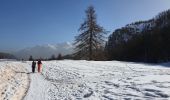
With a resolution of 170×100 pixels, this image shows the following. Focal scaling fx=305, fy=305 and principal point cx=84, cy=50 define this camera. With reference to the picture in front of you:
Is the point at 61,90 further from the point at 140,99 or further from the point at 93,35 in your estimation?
the point at 93,35

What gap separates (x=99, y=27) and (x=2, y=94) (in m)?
43.2

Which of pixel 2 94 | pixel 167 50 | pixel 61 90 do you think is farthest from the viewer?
pixel 167 50

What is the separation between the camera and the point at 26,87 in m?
26.4

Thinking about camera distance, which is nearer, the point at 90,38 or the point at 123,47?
the point at 90,38

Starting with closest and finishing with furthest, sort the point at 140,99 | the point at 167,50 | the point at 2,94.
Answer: the point at 140,99 → the point at 2,94 → the point at 167,50

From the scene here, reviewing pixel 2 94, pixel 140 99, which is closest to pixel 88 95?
pixel 140 99

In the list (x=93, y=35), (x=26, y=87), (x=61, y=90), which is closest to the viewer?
(x=61, y=90)

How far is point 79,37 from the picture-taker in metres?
64.8

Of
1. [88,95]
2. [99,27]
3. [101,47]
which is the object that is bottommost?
[88,95]

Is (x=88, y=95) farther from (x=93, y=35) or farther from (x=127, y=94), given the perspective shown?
(x=93, y=35)

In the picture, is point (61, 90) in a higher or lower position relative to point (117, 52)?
lower

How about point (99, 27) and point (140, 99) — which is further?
point (99, 27)

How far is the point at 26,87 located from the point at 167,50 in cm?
7230

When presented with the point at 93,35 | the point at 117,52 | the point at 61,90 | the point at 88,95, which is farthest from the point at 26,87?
the point at 117,52
